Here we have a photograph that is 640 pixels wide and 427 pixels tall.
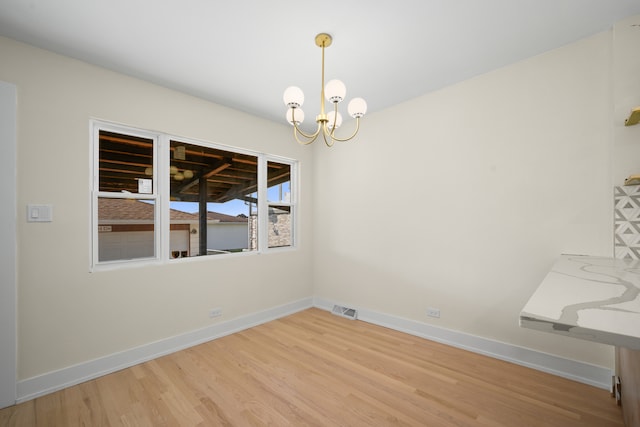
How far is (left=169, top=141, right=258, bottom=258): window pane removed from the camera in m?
3.08

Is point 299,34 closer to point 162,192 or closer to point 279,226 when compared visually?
point 162,192

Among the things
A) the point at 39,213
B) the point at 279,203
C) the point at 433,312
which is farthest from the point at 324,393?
the point at 39,213

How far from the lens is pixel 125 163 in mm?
2748

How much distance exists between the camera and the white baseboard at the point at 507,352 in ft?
7.28

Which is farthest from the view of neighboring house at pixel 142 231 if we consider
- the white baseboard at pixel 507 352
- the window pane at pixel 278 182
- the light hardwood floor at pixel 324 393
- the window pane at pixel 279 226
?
the white baseboard at pixel 507 352

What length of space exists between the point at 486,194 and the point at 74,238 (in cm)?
372

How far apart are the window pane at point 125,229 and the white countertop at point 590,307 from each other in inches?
121

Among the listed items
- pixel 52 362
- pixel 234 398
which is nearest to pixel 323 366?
pixel 234 398

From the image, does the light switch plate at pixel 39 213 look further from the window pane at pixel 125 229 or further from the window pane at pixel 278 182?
the window pane at pixel 278 182

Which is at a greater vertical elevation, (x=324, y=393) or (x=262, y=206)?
(x=262, y=206)

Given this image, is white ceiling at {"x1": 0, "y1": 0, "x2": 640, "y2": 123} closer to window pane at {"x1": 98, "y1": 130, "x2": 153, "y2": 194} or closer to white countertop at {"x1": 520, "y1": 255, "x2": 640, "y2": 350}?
window pane at {"x1": 98, "y1": 130, "x2": 153, "y2": 194}

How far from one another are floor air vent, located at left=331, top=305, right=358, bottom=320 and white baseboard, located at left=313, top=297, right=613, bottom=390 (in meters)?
0.21

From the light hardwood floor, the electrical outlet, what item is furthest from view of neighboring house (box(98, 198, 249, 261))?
the electrical outlet

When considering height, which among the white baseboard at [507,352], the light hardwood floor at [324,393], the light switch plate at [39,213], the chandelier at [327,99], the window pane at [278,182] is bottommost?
the light hardwood floor at [324,393]
